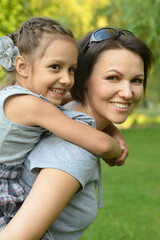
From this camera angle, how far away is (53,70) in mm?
1793

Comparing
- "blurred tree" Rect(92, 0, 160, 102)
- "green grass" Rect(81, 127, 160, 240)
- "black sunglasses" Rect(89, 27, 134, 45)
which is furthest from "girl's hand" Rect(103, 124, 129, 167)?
"blurred tree" Rect(92, 0, 160, 102)

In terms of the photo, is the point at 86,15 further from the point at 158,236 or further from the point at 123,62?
the point at 123,62

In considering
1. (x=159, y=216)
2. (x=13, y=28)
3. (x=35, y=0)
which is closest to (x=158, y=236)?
(x=159, y=216)

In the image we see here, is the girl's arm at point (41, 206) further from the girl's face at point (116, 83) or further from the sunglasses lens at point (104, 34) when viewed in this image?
the sunglasses lens at point (104, 34)

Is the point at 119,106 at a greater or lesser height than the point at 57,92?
lesser

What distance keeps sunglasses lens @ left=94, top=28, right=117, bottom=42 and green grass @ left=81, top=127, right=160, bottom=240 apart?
4.06 meters

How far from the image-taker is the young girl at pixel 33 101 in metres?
1.67

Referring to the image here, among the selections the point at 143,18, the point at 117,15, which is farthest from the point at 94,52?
the point at 117,15

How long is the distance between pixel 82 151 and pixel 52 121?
18 centimetres

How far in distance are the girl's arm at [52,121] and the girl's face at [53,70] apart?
134 millimetres

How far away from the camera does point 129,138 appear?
19.6 metres

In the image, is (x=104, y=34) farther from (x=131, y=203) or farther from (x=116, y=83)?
(x=131, y=203)

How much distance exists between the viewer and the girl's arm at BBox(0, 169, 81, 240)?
156 cm

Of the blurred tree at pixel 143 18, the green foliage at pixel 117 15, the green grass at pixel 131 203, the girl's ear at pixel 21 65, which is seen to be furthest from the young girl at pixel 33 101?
the blurred tree at pixel 143 18
